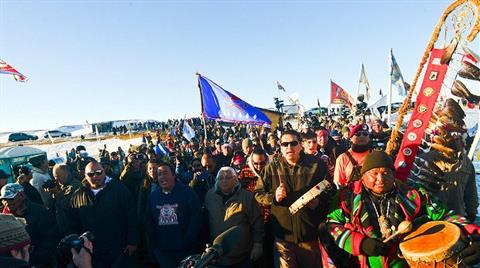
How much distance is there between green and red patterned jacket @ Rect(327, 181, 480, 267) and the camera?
8.89 ft

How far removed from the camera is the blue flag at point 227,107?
9047mm

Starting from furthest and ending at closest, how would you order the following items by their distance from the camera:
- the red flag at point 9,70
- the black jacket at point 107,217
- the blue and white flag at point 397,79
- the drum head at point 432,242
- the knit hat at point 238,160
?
the blue and white flag at point 397,79
the red flag at point 9,70
the knit hat at point 238,160
the black jacket at point 107,217
the drum head at point 432,242

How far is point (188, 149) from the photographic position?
14.7m

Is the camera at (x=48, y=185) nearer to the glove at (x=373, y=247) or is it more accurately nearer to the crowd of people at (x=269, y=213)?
the crowd of people at (x=269, y=213)

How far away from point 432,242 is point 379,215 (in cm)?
49

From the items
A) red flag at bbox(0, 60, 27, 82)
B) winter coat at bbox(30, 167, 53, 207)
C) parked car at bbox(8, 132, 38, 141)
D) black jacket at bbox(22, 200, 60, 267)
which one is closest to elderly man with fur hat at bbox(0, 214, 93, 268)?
black jacket at bbox(22, 200, 60, 267)

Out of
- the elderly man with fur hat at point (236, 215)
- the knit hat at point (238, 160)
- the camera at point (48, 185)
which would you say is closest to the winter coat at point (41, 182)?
the camera at point (48, 185)

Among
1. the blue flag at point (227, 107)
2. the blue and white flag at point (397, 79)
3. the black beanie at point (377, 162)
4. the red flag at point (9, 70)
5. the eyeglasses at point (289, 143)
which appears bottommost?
the black beanie at point (377, 162)

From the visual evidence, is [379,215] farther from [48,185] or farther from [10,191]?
[48,185]

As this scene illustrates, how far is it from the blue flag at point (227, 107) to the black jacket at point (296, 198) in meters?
5.11

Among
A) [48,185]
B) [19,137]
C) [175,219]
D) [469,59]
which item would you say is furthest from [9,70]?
[19,137]

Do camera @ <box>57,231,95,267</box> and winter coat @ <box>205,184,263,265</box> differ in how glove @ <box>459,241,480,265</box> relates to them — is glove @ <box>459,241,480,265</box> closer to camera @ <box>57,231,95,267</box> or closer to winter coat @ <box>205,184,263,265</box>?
winter coat @ <box>205,184,263,265</box>

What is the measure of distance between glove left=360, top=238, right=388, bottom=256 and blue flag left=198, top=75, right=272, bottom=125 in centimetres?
662

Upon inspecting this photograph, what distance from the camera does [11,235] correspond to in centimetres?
203
